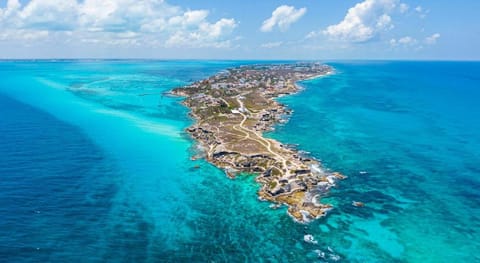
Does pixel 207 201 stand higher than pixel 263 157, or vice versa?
pixel 263 157

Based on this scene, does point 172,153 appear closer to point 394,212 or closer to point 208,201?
point 208,201

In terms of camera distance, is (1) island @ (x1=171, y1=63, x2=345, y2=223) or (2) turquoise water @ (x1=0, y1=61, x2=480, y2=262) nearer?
(2) turquoise water @ (x1=0, y1=61, x2=480, y2=262)

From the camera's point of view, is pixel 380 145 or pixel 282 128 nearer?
pixel 380 145

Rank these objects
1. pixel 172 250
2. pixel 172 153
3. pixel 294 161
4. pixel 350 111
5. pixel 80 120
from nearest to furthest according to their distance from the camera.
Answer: pixel 172 250 < pixel 294 161 < pixel 172 153 < pixel 80 120 < pixel 350 111

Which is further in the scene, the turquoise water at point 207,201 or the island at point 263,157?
the island at point 263,157

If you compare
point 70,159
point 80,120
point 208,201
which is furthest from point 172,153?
point 80,120

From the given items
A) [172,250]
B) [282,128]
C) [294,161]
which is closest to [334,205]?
[294,161]

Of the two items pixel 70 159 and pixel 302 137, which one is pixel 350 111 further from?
pixel 70 159

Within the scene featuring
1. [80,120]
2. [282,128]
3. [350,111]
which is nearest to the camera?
[282,128]

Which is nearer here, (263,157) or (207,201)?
(207,201)
